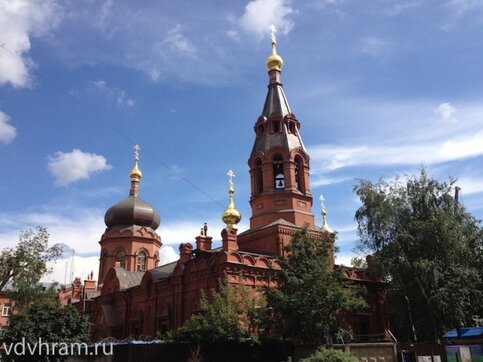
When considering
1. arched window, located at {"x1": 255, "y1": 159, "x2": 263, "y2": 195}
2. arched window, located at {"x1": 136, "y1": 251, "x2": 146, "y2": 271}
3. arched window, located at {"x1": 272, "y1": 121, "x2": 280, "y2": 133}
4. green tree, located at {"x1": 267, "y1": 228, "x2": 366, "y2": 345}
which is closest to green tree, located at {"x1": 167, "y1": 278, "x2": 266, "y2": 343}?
green tree, located at {"x1": 267, "y1": 228, "x2": 366, "y2": 345}

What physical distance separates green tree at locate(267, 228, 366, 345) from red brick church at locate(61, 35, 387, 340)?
444cm

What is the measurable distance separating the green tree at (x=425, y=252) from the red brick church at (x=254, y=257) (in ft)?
9.71

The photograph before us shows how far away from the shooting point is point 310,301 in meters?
20.2

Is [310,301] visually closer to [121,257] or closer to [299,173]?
[299,173]

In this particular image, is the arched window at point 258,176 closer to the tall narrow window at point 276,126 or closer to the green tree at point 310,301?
the tall narrow window at point 276,126

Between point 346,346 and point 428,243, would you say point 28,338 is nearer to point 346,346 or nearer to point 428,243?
point 346,346

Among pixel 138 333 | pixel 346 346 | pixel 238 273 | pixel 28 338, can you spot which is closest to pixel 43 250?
pixel 138 333

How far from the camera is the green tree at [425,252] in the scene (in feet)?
82.7

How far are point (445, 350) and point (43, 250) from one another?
87.7 ft

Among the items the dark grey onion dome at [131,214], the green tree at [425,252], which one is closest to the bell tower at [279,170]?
the green tree at [425,252]

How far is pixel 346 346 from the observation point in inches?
745

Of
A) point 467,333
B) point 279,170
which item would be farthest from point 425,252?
point 279,170

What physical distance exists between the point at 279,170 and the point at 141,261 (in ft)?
65.0

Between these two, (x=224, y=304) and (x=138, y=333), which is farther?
(x=138, y=333)
